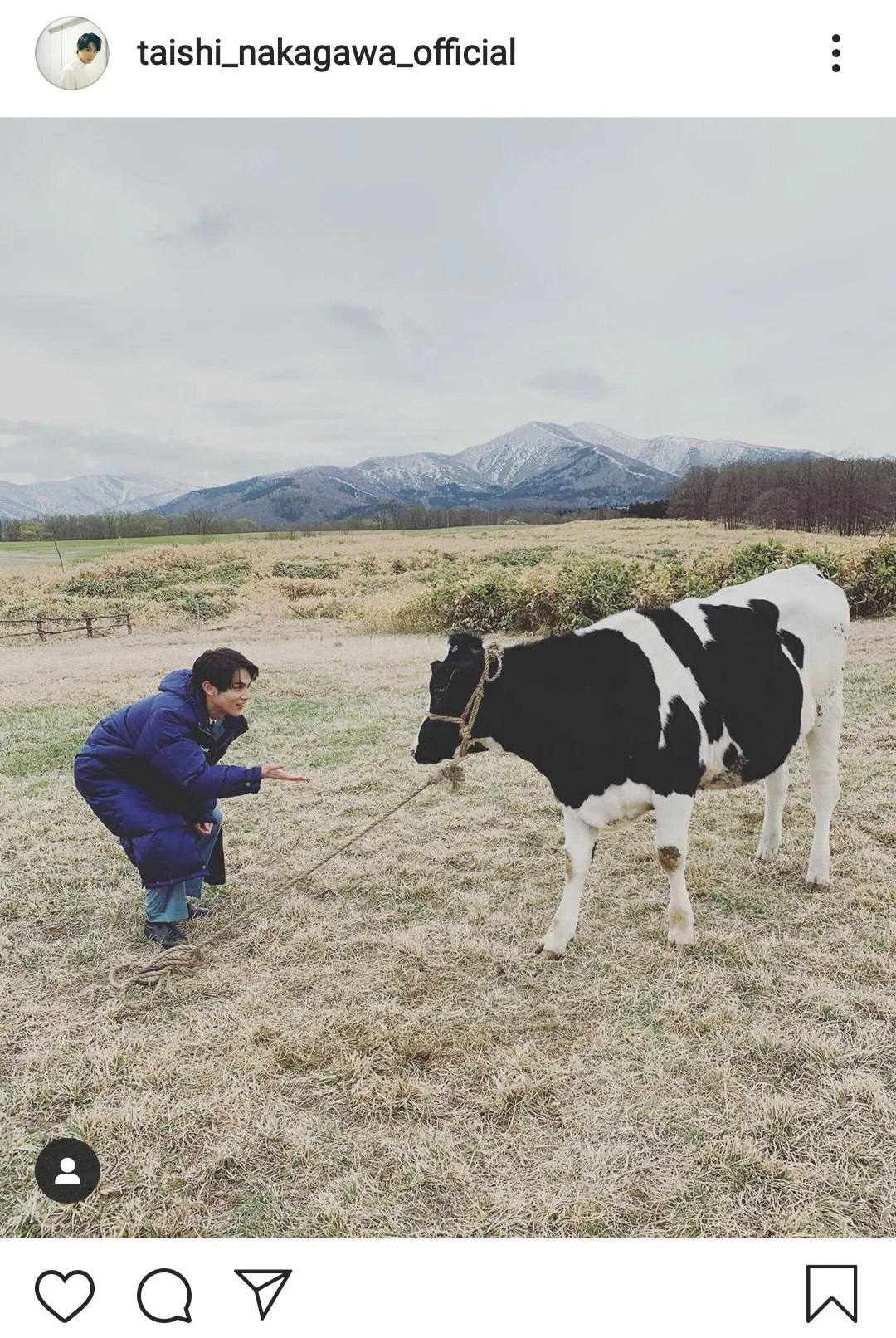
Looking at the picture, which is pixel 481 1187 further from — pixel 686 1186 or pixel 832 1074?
pixel 832 1074

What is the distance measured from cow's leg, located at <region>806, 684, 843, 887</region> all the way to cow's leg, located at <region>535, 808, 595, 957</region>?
1610 mm

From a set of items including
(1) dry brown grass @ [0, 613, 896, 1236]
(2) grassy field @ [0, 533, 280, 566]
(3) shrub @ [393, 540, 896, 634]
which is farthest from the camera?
(2) grassy field @ [0, 533, 280, 566]

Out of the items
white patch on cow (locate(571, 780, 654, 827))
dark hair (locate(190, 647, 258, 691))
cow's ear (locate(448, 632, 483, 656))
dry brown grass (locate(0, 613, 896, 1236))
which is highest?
cow's ear (locate(448, 632, 483, 656))

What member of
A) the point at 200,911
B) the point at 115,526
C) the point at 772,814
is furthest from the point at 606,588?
the point at 115,526

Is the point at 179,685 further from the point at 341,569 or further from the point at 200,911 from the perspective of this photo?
the point at 341,569

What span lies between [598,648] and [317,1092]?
2.36 metres

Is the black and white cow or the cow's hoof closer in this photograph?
the black and white cow

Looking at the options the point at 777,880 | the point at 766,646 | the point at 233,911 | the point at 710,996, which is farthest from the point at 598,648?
the point at 233,911

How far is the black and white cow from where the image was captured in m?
3.64

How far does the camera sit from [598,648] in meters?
3.78

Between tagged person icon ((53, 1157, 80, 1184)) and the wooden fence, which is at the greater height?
the wooden fence

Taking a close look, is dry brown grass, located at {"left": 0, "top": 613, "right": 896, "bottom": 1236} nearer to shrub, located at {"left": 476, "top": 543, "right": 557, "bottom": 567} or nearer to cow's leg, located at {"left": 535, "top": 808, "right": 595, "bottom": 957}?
cow's leg, located at {"left": 535, "top": 808, "right": 595, "bottom": 957}

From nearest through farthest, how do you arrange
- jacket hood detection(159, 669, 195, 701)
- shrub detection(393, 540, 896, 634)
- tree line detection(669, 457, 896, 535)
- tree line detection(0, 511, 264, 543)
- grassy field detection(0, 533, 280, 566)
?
jacket hood detection(159, 669, 195, 701)
shrub detection(393, 540, 896, 634)
tree line detection(0, 511, 264, 543)
tree line detection(669, 457, 896, 535)
grassy field detection(0, 533, 280, 566)

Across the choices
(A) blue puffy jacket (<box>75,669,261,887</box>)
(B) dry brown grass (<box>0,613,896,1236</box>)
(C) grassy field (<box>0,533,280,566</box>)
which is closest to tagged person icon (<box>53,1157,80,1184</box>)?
(B) dry brown grass (<box>0,613,896,1236</box>)
